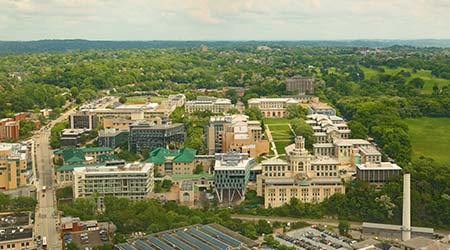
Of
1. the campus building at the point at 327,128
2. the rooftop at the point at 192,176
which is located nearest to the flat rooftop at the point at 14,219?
the rooftop at the point at 192,176

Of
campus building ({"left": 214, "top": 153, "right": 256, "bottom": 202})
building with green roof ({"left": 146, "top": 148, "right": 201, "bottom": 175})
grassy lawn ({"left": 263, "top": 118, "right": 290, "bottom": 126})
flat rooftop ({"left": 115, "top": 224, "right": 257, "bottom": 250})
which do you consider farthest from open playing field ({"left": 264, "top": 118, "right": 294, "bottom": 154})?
flat rooftop ({"left": 115, "top": 224, "right": 257, "bottom": 250})

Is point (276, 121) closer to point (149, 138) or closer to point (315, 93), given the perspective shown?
point (315, 93)

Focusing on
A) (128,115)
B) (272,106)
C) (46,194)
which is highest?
(272,106)

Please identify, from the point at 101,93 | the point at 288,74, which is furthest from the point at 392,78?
the point at 101,93

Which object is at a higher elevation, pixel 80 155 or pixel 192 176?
pixel 80 155

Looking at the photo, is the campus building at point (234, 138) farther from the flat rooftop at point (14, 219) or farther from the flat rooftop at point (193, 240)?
the flat rooftop at point (14, 219)

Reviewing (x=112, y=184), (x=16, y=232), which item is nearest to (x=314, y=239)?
(x=112, y=184)

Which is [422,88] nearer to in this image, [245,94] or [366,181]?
[245,94]
